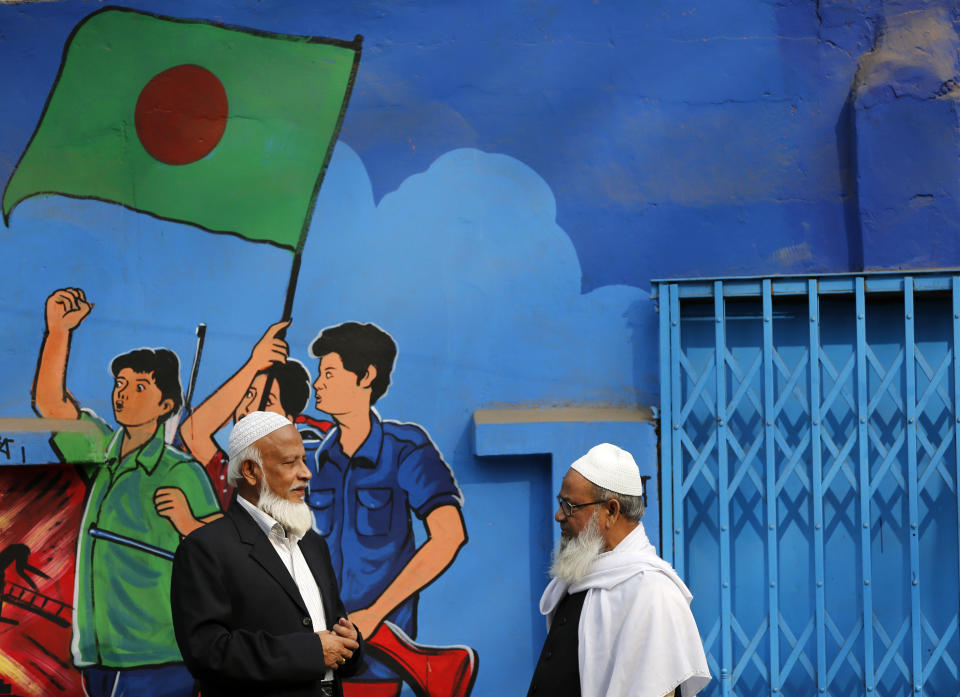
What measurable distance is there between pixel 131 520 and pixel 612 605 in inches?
118

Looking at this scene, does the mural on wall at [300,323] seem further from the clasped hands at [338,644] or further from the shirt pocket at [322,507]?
the clasped hands at [338,644]

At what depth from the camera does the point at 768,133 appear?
17.1ft

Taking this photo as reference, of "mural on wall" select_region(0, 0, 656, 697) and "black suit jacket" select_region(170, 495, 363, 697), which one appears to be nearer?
"black suit jacket" select_region(170, 495, 363, 697)

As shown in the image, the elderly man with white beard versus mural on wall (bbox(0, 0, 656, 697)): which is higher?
mural on wall (bbox(0, 0, 656, 697))

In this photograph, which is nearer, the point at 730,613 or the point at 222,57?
the point at 730,613

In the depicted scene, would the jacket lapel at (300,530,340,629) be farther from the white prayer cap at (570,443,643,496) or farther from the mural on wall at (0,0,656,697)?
the mural on wall at (0,0,656,697)

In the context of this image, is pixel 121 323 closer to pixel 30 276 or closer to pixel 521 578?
pixel 30 276

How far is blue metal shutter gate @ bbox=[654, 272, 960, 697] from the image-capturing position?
477cm

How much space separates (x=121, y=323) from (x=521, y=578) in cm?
240

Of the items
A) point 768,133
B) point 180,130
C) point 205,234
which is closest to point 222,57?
point 180,130

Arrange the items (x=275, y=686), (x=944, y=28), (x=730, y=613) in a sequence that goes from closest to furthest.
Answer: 1. (x=275, y=686)
2. (x=730, y=613)
3. (x=944, y=28)

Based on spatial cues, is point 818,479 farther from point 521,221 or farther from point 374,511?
point 374,511

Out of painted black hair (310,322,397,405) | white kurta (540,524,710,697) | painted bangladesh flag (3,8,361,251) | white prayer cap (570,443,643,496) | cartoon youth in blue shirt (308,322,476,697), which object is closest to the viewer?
white kurta (540,524,710,697)

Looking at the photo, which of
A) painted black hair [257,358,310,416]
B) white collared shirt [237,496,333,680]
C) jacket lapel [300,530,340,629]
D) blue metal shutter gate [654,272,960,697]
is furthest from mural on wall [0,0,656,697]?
white collared shirt [237,496,333,680]
